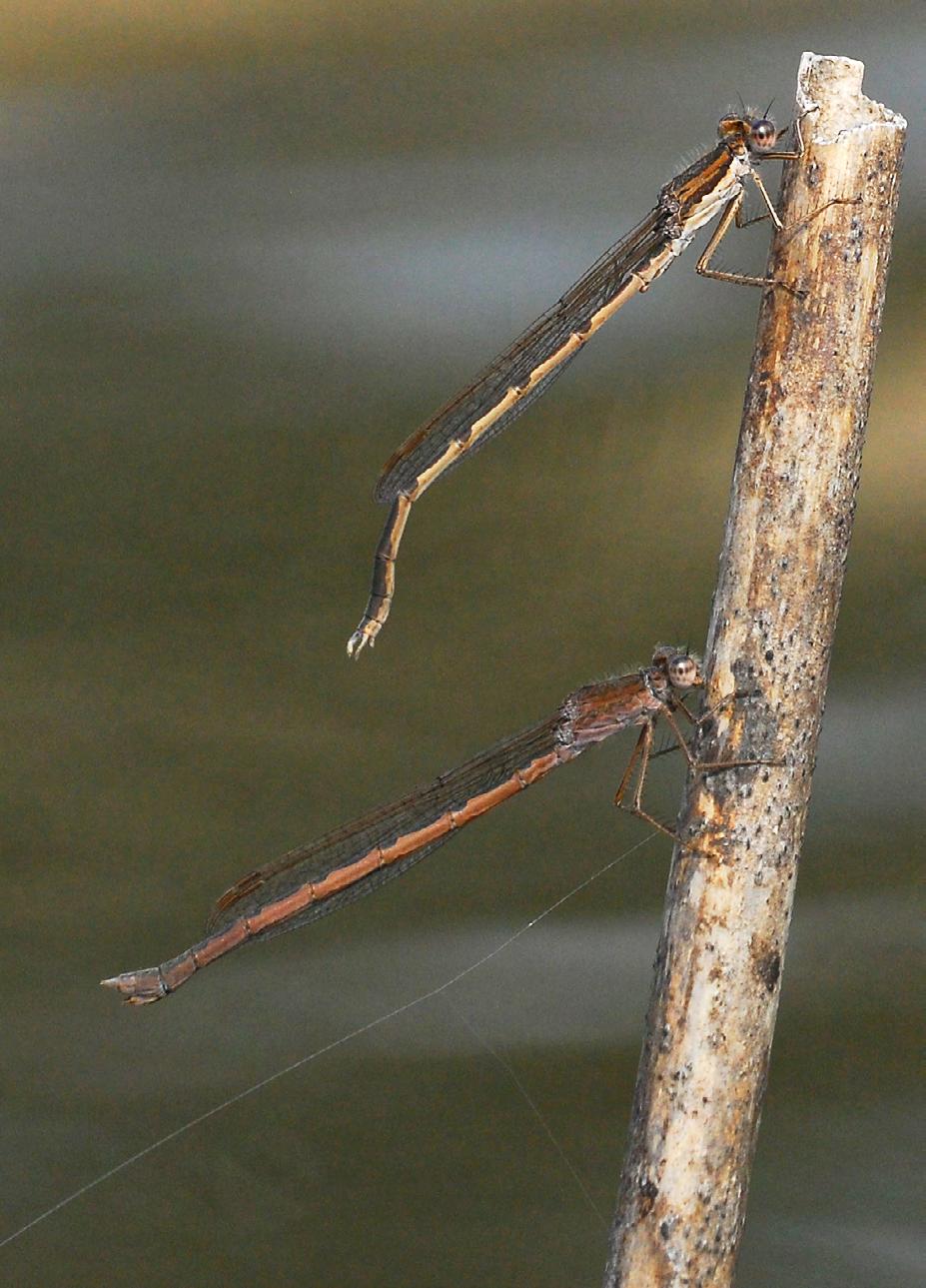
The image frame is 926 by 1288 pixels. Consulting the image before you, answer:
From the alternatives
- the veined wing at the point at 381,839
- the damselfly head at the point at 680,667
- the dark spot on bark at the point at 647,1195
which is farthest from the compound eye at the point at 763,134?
the dark spot on bark at the point at 647,1195

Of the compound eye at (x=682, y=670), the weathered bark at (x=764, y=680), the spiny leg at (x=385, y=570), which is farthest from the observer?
the spiny leg at (x=385, y=570)

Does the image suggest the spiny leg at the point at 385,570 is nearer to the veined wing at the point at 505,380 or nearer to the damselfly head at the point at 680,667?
the veined wing at the point at 505,380

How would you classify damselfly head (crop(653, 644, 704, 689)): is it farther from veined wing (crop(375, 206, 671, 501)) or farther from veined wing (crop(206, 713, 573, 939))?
veined wing (crop(375, 206, 671, 501))

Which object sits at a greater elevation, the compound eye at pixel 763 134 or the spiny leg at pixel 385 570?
the compound eye at pixel 763 134

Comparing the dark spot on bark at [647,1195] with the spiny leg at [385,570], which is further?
the spiny leg at [385,570]

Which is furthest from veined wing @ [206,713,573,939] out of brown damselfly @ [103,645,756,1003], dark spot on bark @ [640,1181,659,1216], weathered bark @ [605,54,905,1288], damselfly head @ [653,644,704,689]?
dark spot on bark @ [640,1181,659,1216]

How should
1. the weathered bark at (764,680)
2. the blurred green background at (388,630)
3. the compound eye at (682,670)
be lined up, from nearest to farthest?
A: the weathered bark at (764,680), the compound eye at (682,670), the blurred green background at (388,630)

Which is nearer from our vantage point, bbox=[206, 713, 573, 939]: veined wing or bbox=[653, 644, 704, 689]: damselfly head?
bbox=[653, 644, 704, 689]: damselfly head

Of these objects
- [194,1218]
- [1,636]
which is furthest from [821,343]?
[194,1218]
